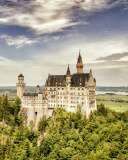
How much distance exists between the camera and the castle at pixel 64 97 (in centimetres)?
7781

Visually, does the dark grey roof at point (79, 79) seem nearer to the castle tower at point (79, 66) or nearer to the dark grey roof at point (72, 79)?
the dark grey roof at point (72, 79)

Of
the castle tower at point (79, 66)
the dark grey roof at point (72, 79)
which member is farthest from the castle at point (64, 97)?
the castle tower at point (79, 66)

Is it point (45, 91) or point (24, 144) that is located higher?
point (45, 91)

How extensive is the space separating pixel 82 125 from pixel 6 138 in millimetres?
30585

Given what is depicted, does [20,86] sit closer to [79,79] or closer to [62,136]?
[79,79]

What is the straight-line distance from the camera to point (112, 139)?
55812 mm

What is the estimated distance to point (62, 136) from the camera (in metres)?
68.5

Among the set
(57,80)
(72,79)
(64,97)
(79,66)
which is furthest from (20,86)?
(79,66)

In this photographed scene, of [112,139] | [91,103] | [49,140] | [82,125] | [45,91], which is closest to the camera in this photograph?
[112,139]

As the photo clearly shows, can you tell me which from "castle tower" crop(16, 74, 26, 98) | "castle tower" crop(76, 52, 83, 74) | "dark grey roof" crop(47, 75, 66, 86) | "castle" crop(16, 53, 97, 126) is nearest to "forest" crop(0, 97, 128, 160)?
"castle" crop(16, 53, 97, 126)

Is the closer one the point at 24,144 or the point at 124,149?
the point at 124,149

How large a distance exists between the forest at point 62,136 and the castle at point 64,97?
8.56ft

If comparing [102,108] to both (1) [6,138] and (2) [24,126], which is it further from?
(1) [6,138]

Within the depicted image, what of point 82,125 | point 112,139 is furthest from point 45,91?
point 112,139
